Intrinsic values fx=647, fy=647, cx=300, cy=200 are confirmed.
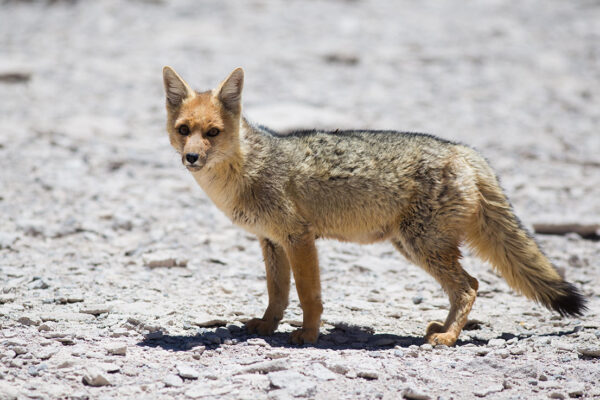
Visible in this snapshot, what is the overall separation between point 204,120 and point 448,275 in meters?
2.93

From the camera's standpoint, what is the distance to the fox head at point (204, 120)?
6.20 meters

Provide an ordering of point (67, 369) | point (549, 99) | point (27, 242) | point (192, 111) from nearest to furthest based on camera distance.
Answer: point (67, 369)
point (192, 111)
point (27, 242)
point (549, 99)

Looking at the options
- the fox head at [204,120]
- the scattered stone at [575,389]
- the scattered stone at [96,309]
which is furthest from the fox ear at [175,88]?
the scattered stone at [575,389]

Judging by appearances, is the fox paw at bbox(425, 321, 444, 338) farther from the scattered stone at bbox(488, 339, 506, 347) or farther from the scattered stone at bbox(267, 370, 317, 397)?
the scattered stone at bbox(267, 370, 317, 397)

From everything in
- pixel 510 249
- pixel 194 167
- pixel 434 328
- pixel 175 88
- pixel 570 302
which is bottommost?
pixel 434 328

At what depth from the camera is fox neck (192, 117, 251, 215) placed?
6.54m

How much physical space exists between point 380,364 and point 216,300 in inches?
99.2

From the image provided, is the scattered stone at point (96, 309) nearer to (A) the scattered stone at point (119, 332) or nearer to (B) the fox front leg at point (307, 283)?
(A) the scattered stone at point (119, 332)

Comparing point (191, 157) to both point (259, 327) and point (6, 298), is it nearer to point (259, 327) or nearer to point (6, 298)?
point (259, 327)

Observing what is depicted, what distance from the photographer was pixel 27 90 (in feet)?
47.2

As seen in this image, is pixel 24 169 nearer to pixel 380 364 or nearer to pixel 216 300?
pixel 216 300

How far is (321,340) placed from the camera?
6523mm

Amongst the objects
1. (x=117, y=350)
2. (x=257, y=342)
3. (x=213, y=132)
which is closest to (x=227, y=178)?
(x=213, y=132)

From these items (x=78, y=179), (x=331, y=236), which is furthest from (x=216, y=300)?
(x=78, y=179)
